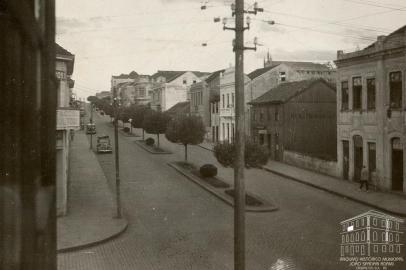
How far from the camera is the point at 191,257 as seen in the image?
13.4 metres

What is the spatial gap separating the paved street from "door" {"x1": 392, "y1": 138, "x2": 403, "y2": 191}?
3.11 metres

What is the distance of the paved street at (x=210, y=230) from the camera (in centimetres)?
1309

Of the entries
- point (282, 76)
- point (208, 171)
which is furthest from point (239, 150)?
point (282, 76)

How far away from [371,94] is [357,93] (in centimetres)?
152

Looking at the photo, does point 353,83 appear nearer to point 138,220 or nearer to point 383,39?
point 383,39

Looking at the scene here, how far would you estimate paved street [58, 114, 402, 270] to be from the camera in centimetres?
1309

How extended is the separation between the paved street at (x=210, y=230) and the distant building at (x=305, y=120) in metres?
8.81

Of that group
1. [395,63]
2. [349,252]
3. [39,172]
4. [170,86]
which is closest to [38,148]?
[39,172]

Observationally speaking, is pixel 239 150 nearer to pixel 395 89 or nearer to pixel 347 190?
pixel 347 190

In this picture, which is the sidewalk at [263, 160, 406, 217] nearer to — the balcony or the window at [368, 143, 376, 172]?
the window at [368, 143, 376, 172]

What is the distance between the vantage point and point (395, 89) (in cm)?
2256

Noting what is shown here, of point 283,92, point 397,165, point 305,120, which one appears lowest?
point 397,165

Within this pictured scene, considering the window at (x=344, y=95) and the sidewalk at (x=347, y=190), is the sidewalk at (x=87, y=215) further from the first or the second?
the window at (x=344, y=95)

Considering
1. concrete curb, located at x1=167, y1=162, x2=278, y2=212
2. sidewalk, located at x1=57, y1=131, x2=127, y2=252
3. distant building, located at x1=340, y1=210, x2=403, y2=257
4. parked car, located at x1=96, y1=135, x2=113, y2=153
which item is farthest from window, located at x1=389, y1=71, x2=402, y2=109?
parked car, located at x1=96, y1=135, x2=113, y2=153
